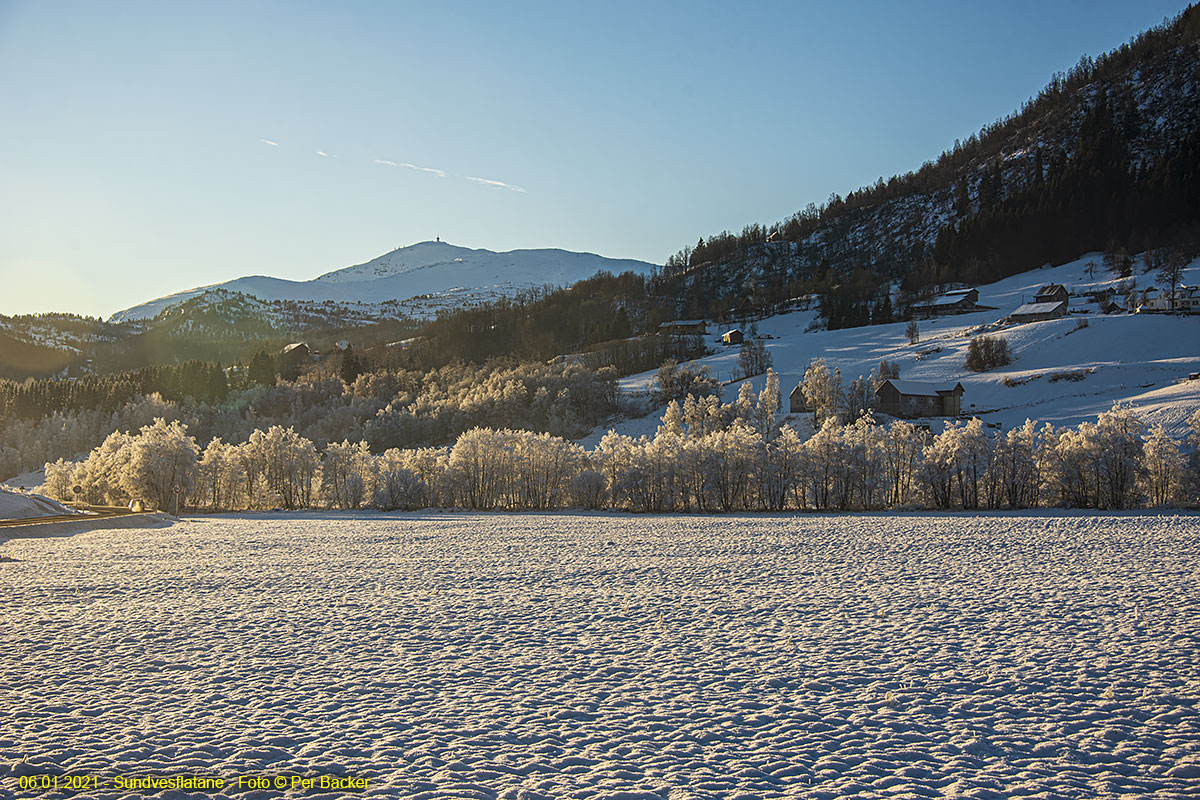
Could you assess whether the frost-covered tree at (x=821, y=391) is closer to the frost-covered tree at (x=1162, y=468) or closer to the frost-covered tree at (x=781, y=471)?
the frost-covered tree at (x=781, y=471)

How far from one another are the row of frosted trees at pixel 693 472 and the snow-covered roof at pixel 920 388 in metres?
32.5

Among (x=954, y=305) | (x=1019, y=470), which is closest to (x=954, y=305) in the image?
(x=954, y=305)

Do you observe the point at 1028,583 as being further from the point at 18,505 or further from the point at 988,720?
the point at 18,505

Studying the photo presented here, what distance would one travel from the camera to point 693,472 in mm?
65625

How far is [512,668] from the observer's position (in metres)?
15.0

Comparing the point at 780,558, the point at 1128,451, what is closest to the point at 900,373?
the point at 1128,451

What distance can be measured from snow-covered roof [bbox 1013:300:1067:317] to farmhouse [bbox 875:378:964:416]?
56343mm

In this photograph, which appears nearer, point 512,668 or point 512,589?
point 512,668

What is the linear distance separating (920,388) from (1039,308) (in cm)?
6637

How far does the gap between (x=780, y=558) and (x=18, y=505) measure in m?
49.6

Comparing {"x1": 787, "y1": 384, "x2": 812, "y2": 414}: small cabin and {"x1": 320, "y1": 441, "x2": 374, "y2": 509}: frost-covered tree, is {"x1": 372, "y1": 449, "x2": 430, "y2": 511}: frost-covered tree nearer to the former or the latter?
{"x1": 320, "y1": 441, "x2": 374, "y2": 509}: frost-covered tree

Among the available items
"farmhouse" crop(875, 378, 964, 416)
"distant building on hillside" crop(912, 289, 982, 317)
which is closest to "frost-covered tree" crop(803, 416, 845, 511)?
"farmhouse" crop(875, 378, 964, 416)

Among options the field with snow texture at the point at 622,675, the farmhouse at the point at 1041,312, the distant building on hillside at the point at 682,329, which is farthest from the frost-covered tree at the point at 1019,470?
the distant building on hillside at the point at 682,329

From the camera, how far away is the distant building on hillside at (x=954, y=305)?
169375 mm
